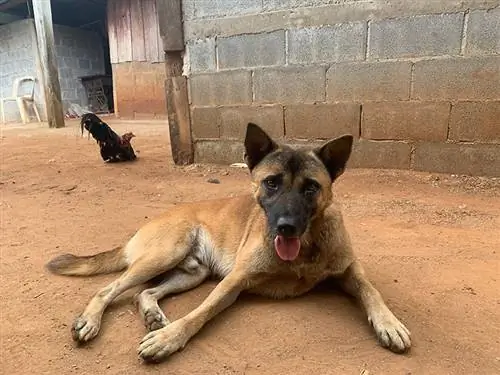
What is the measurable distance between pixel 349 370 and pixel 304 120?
4.26 m

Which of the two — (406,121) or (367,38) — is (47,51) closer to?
(367,38)

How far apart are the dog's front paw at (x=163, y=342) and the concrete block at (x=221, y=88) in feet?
14.6

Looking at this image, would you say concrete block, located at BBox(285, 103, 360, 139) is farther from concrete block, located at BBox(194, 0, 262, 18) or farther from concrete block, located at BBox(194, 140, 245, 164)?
concrete block, located at BBox(194, 0, 262, 18)

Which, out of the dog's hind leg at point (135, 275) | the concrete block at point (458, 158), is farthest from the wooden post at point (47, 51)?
the dog's hind leg at point (135, 275)

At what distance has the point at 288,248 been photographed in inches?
89.9

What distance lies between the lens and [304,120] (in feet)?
18.8

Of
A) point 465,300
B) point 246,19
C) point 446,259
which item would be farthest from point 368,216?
point 246,19

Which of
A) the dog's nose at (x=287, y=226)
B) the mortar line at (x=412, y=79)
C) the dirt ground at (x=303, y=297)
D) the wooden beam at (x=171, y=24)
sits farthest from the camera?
the wooden beam at (x=171, y=24)

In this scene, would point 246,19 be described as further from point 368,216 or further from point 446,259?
point 446,259

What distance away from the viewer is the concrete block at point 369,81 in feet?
16.7

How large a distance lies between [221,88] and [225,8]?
1.11m

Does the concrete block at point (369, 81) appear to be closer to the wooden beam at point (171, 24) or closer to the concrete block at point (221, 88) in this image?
the concrete block at point (221, 88)

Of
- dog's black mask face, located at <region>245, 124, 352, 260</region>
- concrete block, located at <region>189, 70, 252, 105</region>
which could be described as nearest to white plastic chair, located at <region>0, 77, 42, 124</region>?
concrete block, located at <region>189, 70, 252, 105</region>

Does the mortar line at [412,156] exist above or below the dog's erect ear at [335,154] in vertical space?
below
